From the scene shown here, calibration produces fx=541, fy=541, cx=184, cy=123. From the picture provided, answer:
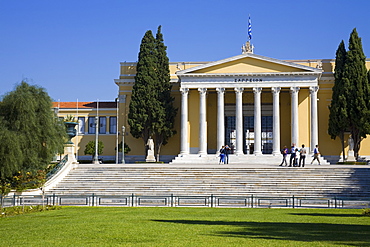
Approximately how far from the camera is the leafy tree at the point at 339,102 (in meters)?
49.8

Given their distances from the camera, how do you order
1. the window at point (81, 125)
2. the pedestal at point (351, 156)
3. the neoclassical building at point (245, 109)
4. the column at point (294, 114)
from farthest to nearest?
the window at point (81, 125)
the neoclassical building at point (245, 109)
the column at point (294, 114)
the pedestal at point (351, 156)

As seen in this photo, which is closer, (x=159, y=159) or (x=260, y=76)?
(x=260, y=76)

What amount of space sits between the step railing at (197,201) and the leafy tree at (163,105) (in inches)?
973

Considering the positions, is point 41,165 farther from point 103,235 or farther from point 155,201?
point 103,235

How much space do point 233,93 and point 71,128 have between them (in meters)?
20.4

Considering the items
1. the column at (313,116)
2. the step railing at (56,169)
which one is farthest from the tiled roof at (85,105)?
the column at (313,116)

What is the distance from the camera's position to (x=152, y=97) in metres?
53.8

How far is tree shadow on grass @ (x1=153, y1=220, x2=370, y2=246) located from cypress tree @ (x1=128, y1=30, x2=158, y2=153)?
34910 mm

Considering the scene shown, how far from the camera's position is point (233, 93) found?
56.2 m

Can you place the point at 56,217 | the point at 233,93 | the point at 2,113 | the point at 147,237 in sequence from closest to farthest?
1. the point at 147,237
2. the point at 56,217
3. the point at 2,113
4. the point at 233,93

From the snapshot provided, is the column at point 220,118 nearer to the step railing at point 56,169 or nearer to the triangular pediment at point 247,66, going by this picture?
the triangular pediment at point 247,66

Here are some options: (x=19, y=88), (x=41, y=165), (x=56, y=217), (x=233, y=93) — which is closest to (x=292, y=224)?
(x=56, y=217)

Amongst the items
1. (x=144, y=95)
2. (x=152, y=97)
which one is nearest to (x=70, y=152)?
(x=144, y=95)

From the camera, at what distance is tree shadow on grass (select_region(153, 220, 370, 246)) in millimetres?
14164
